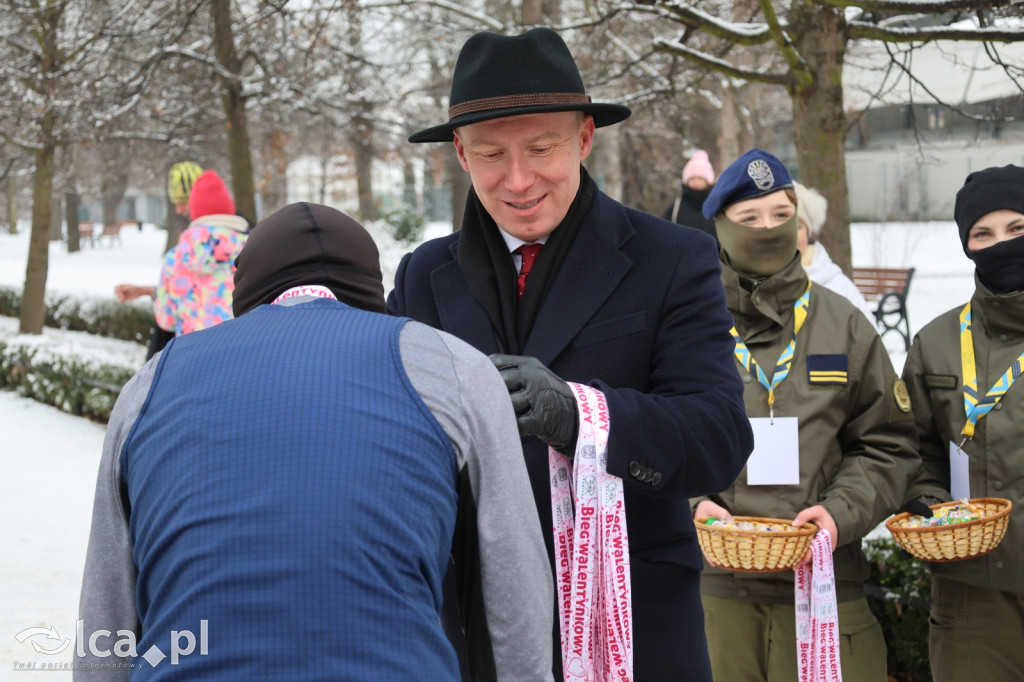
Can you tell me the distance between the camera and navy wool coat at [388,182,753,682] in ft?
7.29

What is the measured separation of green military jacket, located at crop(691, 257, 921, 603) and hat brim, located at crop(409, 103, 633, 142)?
4.50 ft

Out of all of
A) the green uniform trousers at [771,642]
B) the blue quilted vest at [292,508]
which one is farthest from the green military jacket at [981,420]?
the blue quilted vest at [292,508]

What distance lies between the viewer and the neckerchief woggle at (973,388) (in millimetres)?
3355

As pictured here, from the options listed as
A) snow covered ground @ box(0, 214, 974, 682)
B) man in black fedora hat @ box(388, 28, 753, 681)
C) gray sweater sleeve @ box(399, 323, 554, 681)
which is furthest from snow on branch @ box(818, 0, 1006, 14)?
snow covered ground @ box(0, 214, 974, 682)

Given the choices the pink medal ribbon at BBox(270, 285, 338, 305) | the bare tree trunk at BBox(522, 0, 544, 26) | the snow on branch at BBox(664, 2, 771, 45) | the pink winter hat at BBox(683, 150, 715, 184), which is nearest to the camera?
the pink medal ribbon at BBox(270, 285, 338, 305)

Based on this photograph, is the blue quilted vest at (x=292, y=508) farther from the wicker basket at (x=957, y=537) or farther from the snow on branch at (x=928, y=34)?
the snow on branch at (x=928, y=34)

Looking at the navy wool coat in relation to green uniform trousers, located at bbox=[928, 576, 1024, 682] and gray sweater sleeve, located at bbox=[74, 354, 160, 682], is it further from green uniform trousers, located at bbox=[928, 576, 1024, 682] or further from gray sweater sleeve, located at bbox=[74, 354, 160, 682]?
green uniform trousers, located at bbox=[928, 576, 1024, 682]

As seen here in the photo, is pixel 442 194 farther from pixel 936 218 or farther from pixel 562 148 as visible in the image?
pixel 562 148

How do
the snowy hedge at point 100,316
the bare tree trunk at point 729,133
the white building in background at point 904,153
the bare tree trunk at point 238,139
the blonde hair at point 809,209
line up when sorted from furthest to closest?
1. the white building in background at point 904,153
2. the bare tree trunk at point 729,133
3. the snowy hedge at point 100,316
4. the bare tree trunk at point 238,139
5. the blonde hair at point 809,209

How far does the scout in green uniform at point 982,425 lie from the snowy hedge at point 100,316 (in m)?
13.6

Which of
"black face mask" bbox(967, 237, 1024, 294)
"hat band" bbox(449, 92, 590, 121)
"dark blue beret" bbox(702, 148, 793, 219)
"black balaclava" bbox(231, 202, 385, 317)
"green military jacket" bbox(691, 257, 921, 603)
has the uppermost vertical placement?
"hat band" bbox(449, 92, 590, 121)

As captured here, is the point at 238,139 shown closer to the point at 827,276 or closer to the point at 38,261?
the point at 38,261

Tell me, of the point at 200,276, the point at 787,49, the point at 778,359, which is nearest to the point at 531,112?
the point at 778,359

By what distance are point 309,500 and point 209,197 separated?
5.25m
